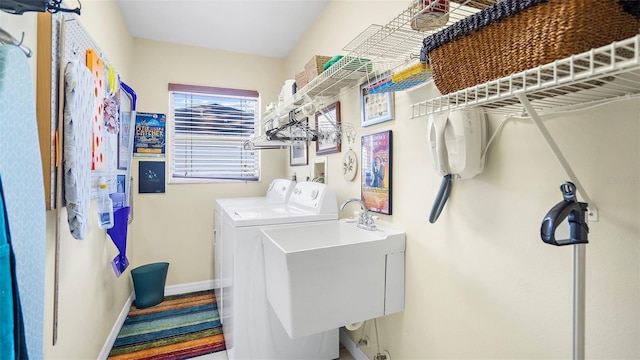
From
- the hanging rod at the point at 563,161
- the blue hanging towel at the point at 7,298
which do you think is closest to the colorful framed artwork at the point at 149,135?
the blue hanging towel at the point at 7,298

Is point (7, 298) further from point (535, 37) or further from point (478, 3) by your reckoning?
point (478, 3)

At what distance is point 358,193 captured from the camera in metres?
1.97

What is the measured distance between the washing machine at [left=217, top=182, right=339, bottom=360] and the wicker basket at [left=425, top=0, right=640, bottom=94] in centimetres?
136

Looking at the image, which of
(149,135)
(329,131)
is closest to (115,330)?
(149,135)

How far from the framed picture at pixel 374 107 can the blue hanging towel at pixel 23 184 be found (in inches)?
53.6

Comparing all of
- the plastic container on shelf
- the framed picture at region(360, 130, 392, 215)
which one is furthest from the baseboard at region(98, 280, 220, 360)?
the plastic container on shelf

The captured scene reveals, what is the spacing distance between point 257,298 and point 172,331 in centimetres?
112

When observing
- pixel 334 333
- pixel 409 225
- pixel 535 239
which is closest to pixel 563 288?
pixel 535 239

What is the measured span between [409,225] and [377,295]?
402mm

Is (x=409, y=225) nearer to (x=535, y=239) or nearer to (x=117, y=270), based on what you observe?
(x=535, y=239)

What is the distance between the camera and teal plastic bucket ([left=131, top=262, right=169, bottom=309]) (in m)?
2.74

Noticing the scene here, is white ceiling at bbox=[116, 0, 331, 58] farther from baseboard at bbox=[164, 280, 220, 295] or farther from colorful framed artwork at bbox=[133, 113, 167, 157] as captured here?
baseboard at bbox=[164, 280, 220, 295]

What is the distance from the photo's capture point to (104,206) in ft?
5.31

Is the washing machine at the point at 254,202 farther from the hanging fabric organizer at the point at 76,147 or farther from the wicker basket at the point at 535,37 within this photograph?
the wicker basket at the point at 535,37
